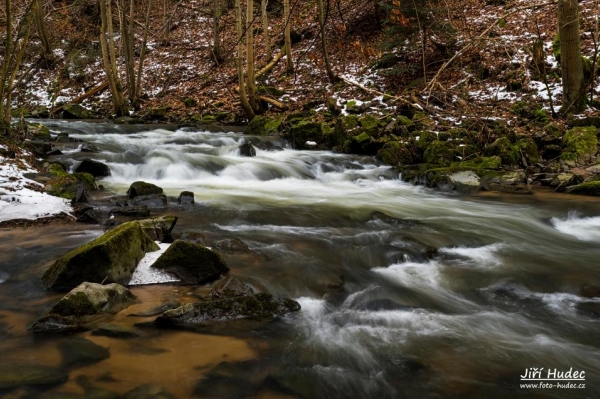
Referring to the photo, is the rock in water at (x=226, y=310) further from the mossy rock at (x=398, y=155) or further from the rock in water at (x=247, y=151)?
the rock in water at (x=247, y=151)

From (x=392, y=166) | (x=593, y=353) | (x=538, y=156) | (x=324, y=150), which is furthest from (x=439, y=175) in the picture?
(x=593, y=353)

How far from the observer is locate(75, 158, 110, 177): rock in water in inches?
341

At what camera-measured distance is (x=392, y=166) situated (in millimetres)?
10352

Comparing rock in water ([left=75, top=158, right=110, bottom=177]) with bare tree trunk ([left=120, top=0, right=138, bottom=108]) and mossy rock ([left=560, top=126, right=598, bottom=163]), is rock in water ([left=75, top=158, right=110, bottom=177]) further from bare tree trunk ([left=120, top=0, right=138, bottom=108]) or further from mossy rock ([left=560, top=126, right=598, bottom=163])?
mossy rock ([left=560, top=126, right=598, bottom=163])

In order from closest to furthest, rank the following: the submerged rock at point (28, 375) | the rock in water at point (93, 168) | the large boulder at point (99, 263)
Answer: the submerged rock at point (28, 375), the large boulder at point (99, 263), the rock in water at point (93, 168)

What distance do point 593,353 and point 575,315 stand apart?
0.63 m

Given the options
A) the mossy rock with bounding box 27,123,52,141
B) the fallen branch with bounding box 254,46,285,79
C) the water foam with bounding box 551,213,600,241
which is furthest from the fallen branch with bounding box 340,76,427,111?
the mossy rock with bounding box 27,123,52,141

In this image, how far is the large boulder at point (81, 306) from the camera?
325 centimetres

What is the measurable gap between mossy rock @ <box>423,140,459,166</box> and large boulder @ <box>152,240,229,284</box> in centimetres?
687

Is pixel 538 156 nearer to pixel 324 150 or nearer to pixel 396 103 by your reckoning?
pixel 396 103

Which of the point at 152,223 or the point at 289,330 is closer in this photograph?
the point at 289,330

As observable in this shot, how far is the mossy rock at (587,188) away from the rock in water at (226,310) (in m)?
6.43

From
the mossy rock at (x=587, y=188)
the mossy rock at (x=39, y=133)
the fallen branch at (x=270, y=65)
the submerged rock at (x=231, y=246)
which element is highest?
the fallen branch at (x=270, y=65)

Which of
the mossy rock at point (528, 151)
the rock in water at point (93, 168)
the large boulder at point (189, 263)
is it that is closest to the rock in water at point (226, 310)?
the large boulder at point (189, 263)
